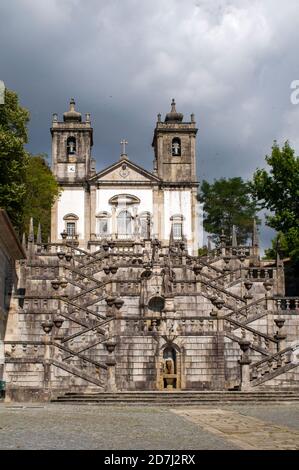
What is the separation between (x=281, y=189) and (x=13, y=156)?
1544 centimetres

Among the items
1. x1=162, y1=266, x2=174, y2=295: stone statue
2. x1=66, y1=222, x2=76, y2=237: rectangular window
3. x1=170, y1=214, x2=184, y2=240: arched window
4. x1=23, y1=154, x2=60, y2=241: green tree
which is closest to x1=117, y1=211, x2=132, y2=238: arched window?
x1=170, y1=214, x2=184, y2=240: arched window

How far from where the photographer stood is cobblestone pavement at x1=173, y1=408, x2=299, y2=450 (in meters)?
9.65

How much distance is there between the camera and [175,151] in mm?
62062

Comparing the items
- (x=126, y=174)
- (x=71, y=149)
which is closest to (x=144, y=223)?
(x=126, y=174)

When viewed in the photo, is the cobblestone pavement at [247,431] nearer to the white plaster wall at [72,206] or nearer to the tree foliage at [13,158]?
the tree foliage at [13,158]

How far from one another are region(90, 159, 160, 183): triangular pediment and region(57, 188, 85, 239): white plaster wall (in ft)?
7.38

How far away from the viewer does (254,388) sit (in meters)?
22.7

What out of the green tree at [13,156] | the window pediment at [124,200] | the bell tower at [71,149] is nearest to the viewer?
the green tree at [13,156]

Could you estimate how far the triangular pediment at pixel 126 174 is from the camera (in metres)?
60.1

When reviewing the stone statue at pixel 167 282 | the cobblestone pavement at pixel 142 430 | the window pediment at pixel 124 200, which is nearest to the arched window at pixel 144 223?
the window pediment at pixel 124 200

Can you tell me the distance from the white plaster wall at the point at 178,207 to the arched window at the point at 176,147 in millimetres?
3652

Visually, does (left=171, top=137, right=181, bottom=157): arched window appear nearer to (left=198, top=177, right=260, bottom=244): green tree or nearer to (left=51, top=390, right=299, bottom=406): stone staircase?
(left=198, top=177, right=260, bottom=244): green tree
